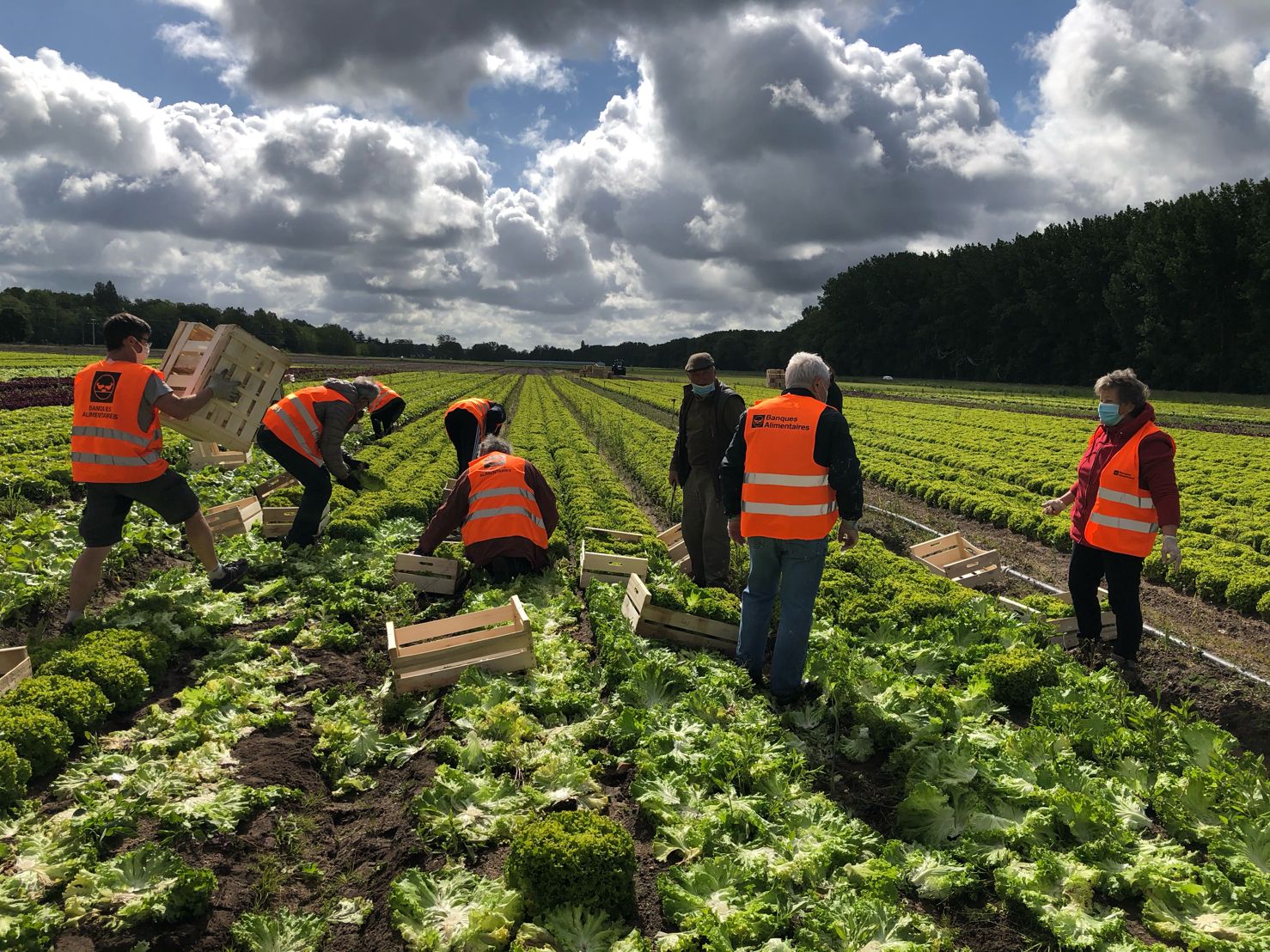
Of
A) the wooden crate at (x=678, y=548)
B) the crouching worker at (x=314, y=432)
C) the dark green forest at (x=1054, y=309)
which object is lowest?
the wooden crate at (x=678, y=548)

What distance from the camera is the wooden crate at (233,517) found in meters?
9.78

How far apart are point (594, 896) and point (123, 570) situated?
25.6ft

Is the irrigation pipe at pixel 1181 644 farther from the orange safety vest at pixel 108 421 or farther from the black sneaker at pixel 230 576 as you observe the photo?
the orange safety vest at pixel 108 421

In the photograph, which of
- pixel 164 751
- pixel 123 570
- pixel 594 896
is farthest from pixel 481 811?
pixel 123 570

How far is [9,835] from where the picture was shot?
403cm

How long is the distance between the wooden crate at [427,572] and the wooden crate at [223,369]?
91.7 inches

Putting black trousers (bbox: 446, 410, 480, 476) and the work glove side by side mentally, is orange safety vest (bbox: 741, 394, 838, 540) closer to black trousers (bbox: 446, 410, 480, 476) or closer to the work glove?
the work glove

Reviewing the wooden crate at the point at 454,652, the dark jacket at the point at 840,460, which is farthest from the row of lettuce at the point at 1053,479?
the wooden crate at the point at 454,652

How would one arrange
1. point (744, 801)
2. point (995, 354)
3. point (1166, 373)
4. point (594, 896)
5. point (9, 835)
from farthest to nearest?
point (995, 354), point (1166, 373), point (744, 801), point (9, 835), point (594, 896)

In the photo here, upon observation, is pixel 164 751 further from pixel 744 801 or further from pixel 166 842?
pixel 744 801

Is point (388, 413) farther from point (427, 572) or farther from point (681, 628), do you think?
point (681, 628)

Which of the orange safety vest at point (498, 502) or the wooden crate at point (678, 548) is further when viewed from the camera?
the wooden crate at point (678, 548)

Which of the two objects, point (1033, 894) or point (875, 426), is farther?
point (875, 426)

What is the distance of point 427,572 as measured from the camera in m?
8.32
